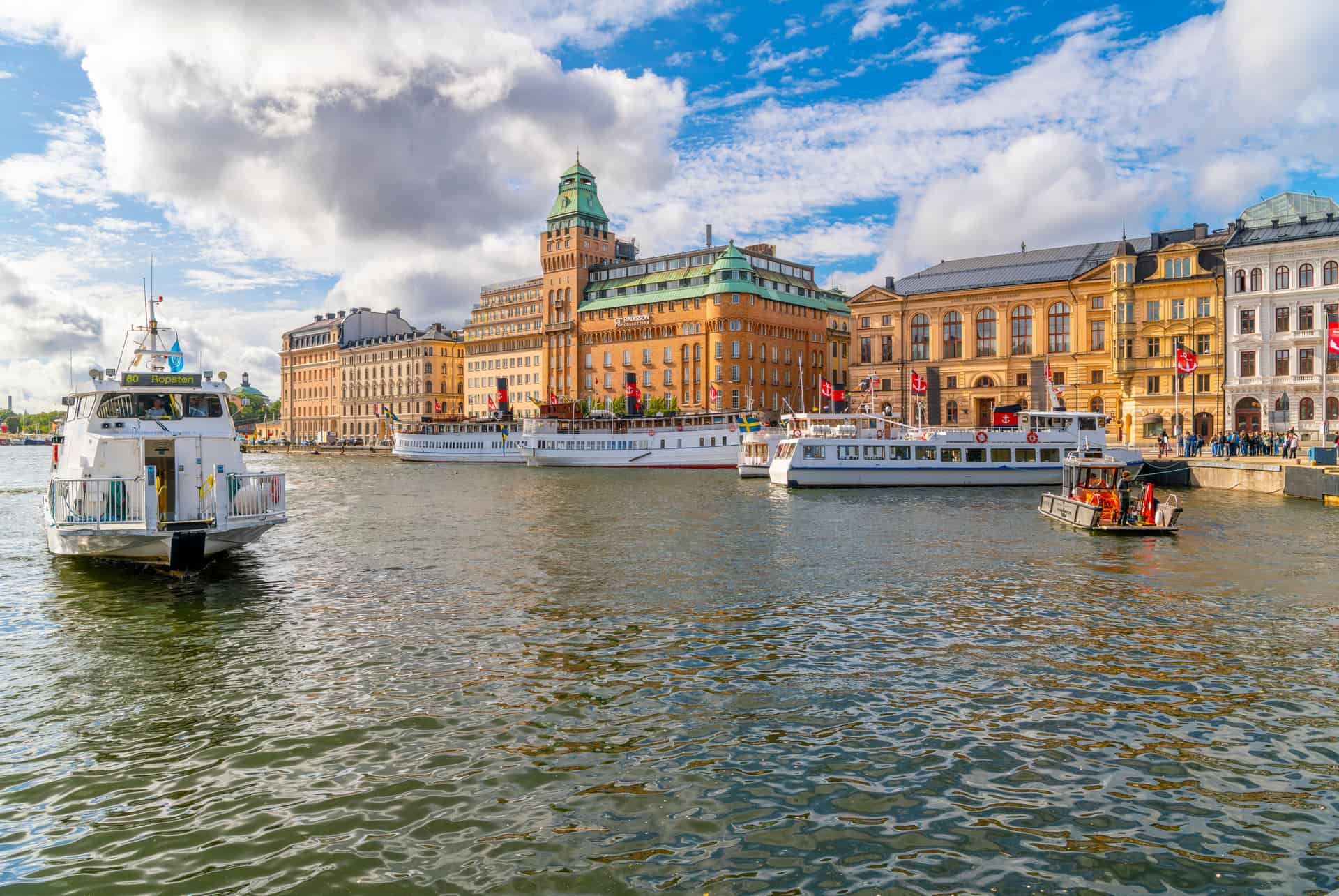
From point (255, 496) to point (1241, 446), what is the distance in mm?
76671

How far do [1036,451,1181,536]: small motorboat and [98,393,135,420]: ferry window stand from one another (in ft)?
117

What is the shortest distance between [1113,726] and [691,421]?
8913 cm

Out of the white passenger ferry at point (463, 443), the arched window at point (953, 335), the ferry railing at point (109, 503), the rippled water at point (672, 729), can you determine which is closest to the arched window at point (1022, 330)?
the arched window at point (953, 335)

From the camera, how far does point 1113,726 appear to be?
13203 millimetres

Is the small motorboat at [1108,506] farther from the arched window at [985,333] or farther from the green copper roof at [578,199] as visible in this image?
the green copper roof at [578,199]

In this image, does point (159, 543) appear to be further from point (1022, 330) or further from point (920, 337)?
point (920, 337)

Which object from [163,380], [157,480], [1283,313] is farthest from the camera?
[1283,313]

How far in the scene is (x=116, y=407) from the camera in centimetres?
2492

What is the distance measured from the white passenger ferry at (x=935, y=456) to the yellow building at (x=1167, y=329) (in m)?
28.9

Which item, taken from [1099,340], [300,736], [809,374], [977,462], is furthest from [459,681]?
[809,374]

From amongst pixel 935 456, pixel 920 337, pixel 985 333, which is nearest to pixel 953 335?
pixel 985 333

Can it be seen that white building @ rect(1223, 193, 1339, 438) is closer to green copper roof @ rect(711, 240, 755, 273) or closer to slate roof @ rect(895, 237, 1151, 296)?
slate roof @ rect(895, 237, 1151, 296)

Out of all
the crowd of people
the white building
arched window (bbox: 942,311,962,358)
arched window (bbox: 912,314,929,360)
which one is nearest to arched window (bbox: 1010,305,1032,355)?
arched window (bbox: 942,311,962,358)

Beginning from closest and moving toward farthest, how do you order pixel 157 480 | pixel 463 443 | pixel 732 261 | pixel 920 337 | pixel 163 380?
pixel 157 480, pixel 163 380, pixel 920 337, pixel 463 443, pixel 732 261
